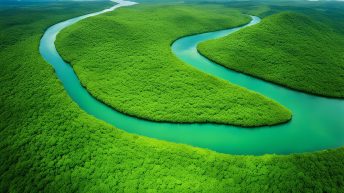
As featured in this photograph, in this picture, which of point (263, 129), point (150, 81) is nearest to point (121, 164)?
point (263, 129)

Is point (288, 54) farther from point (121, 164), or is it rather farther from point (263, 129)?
point (121, 164)

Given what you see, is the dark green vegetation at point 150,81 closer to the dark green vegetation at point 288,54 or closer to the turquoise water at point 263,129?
the turquoise water at point 263,129

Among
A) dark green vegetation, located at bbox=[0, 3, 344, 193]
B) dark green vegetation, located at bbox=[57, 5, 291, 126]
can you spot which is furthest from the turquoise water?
dark green vegetation, located at bbox=[0, 3, 344, 193]

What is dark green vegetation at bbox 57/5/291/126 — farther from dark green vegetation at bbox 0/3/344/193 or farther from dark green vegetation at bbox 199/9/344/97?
dark green vegetation at bbox 199/9/344/97

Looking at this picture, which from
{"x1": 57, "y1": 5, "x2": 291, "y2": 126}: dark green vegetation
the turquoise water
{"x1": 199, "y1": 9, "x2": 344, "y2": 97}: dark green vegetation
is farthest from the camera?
{"x1": 199, "y1": 9, "x2": 344, "y2": 97}: dark green vegetation

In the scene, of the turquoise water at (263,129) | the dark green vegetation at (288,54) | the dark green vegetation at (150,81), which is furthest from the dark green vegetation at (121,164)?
the dark green vegetation at (288,54)

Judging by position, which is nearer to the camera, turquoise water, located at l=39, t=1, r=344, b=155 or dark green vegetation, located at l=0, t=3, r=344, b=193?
dark green vegetation, located at l=0, t=3, r=344, b=193
